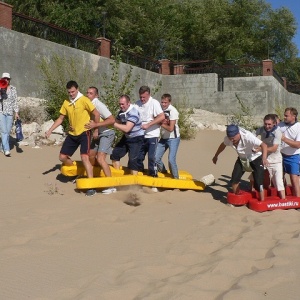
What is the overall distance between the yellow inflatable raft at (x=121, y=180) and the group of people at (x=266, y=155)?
1026 millimetres

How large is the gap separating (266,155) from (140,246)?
104 inches

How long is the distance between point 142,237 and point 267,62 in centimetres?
1959

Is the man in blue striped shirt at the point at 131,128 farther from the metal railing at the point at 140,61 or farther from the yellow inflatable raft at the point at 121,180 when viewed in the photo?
the metal railing at the point at 140,61

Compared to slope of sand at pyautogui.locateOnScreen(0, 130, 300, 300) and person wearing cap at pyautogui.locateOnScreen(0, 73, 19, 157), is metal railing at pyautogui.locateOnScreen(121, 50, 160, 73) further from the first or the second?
slope of sand at pyautogui.locateOnScreen(0, 130, 300, 300)

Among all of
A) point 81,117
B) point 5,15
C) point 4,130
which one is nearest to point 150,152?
point 81,117

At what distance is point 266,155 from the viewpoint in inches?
253

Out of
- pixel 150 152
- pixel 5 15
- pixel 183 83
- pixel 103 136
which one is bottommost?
pixel 150 152

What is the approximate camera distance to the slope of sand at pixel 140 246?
363 cm

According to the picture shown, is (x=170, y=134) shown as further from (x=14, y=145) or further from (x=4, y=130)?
(x=14, y=145)

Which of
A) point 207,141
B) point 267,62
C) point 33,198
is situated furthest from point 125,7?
point 33,198

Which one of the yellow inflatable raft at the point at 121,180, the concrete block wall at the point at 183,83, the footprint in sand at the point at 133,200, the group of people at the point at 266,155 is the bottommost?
the footprint in sand at the point at 133,200

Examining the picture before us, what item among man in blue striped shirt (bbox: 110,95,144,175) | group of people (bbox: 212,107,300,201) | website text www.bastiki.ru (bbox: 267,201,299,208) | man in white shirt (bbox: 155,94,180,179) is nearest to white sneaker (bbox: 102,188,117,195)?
man in blue striped shirt (bbox: 110,95,144,175)

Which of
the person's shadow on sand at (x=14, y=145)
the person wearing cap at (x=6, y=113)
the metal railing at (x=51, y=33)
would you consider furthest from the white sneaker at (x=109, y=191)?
the metal railing at (x=51, y=33)

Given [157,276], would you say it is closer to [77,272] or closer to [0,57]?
[77,272]
